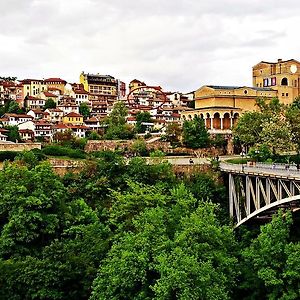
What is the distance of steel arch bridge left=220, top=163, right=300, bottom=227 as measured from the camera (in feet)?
86.0

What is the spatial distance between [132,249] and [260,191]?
9.82 m

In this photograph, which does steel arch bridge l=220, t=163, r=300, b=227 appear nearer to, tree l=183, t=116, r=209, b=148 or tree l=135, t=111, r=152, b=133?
tree l=183, t=116, r=209, b=148

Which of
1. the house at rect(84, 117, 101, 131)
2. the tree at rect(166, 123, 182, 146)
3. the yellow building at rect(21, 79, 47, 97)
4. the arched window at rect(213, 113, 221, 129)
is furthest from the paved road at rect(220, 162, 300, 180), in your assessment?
the yellow building at rect(21, 79, 47, 97)

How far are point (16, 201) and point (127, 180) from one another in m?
8.84

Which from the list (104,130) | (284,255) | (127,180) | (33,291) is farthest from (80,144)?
(284,255)

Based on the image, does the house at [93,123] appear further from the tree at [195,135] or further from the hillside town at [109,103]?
the tree at [195,135]

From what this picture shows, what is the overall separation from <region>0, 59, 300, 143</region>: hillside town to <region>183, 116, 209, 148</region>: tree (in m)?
4.32

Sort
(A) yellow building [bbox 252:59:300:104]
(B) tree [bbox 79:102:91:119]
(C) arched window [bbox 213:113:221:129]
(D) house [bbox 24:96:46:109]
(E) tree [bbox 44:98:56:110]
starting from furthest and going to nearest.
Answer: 1. (D) house [bbox 24:96:46:109]
2. (E) tree [bbox 44:98:56:110]
3. (B) tree [bbox 79:102:91:119]
4. (A) yellow building [bbox 252:59:300:104]
5. (C) arched window [bbox 213:113:221:129]

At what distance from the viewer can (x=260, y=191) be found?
2972 cm

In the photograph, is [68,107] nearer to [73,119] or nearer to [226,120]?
[73,119]

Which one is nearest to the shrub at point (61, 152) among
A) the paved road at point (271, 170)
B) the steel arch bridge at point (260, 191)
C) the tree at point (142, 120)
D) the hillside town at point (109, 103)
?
the hillside town at point (109, 103)

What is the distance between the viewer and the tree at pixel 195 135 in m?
52.2

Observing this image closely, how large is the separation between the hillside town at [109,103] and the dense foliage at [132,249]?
22429 mm

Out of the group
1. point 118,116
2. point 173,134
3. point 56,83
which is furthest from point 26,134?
point 56,83
